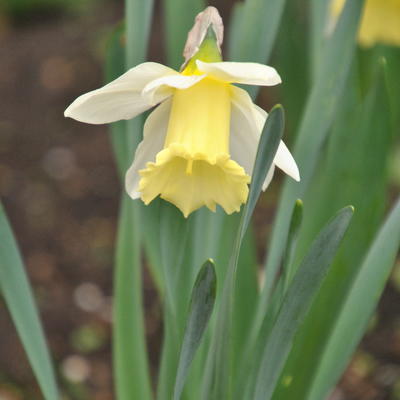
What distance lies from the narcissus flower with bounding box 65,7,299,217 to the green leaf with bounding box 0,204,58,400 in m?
0.20

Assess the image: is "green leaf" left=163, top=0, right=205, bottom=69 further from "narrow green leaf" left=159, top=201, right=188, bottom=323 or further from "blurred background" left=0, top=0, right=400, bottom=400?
"blurred background" left=0, top=0, right=400, bottom=400

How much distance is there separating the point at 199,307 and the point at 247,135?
0.59 ft

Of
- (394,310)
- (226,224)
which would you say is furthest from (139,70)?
(394,310)

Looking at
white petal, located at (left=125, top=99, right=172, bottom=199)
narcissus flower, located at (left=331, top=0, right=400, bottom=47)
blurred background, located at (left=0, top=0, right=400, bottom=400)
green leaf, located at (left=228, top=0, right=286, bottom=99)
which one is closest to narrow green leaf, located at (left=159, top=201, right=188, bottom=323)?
white petal, located at (left=125, top=99, right=172, bottom=199)

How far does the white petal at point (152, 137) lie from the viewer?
0.78m

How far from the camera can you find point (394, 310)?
170 centimetres

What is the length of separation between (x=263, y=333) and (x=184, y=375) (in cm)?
13

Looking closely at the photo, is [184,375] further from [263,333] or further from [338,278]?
[338,278]

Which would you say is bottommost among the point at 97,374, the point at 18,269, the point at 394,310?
the point at 97,374

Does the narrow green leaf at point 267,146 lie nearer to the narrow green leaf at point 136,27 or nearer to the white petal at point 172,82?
the white petal at point 172,82

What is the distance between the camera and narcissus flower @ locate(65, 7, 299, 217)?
2.31ft

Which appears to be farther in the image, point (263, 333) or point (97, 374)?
point (97, 374)

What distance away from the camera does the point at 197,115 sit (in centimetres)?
72

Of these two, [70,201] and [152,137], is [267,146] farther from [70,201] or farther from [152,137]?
[70,201]
